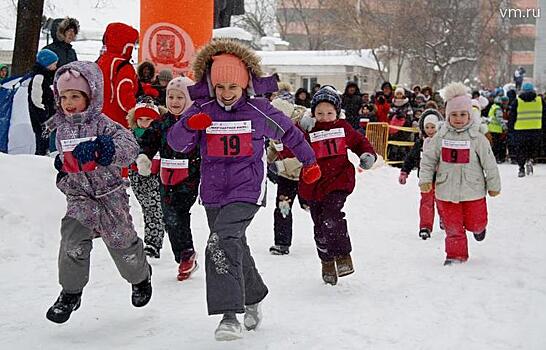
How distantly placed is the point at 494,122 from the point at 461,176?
14710 mm

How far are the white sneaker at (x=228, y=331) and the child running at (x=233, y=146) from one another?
139mm

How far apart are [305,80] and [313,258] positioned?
38210 millimetres

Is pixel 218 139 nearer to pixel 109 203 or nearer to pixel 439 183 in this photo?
pixel 109 203

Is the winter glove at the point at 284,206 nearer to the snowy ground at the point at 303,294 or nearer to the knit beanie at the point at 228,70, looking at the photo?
the snowy ground at the point at 303,294

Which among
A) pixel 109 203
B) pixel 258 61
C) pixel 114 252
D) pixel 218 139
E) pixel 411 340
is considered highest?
pixel 258 61

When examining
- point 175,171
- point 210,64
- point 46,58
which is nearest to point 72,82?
point 210,64

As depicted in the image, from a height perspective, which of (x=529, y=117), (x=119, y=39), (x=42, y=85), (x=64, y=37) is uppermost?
(x=64, y=37)

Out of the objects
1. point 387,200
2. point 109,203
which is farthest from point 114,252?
point 387,200

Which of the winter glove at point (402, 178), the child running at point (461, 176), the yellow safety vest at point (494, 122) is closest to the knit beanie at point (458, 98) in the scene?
the child running at point (461, 176)

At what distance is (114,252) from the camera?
548cm

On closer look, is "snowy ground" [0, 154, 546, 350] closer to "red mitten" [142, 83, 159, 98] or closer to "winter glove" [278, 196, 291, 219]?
"winter glove" [278, 196, 291, 219]

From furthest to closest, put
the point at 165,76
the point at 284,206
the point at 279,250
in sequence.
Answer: the point at 165,76
the point at 284,206
the point at 279,250

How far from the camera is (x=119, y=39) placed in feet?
30.2
